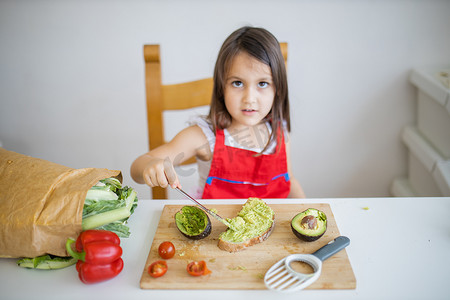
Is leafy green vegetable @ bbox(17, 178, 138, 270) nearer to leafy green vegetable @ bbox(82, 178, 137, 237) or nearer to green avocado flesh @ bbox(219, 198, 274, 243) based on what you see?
leafy green vegetable @ bbox(82, 178, 137, 237)

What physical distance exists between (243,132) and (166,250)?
2.74 ft

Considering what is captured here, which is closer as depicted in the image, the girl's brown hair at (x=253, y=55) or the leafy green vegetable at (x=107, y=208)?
the leafy green vegetable at (x=107, y=208)

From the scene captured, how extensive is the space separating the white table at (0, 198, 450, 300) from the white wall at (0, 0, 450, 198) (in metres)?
1.23

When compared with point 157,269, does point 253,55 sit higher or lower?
higher

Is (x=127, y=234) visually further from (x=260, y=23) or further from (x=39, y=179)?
(x=260, y=23)

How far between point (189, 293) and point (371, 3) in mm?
1976

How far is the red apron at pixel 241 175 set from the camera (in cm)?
169

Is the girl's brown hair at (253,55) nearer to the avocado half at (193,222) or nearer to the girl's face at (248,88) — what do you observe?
the girl's face at (248,88)

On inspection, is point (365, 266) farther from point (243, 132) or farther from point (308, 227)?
point (243, 132)

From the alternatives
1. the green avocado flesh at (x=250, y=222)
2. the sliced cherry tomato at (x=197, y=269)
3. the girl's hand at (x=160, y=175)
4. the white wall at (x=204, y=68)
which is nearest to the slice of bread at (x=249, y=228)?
the green avocado flesh at (x=250, y=222)

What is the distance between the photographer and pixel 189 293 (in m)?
0.96

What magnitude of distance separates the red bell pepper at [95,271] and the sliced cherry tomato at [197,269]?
19 cm

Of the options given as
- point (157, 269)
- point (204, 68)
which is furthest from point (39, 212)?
point (204, 68)

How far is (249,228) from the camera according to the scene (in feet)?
3.74
